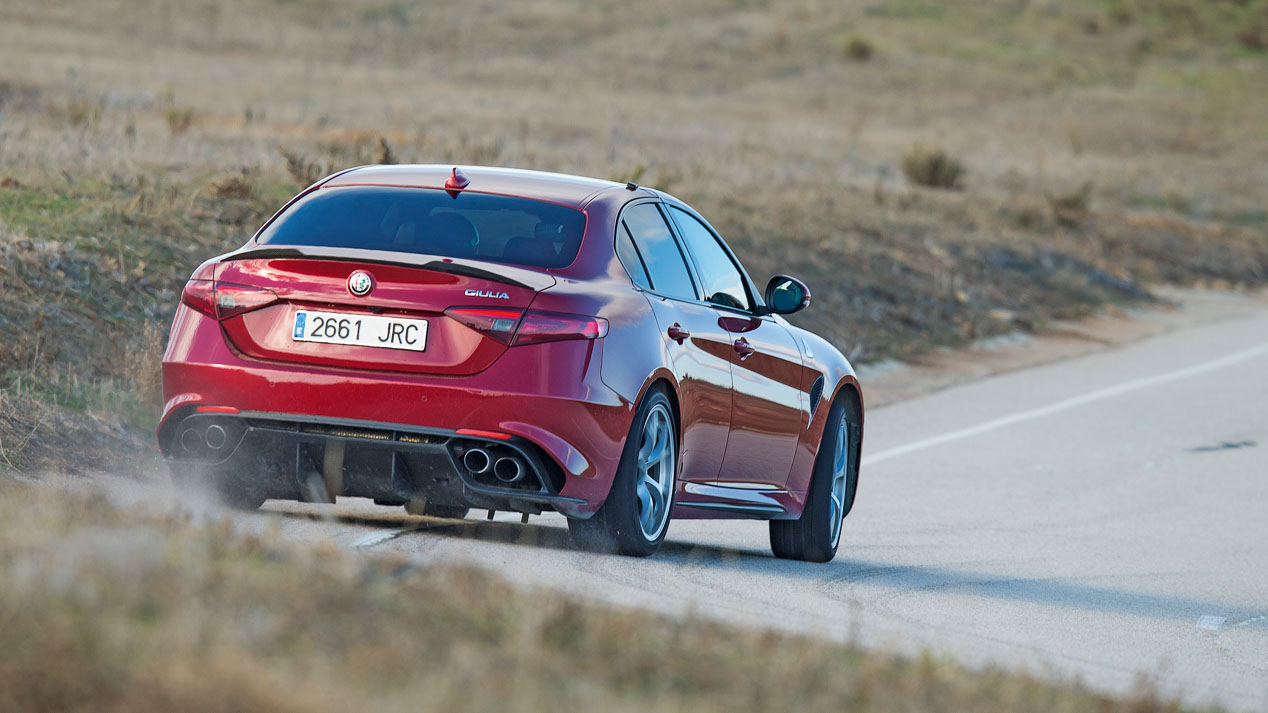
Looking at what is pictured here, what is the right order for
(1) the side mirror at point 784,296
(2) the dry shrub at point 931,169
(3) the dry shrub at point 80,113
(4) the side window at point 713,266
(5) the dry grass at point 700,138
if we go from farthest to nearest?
(2) the dry shrub at point 931,169, (3) the dry shrub at point 80,113, (5) the dry grass at point 700,138, (1) the side mirror at point 784,296, (4) the side window at point 713,266

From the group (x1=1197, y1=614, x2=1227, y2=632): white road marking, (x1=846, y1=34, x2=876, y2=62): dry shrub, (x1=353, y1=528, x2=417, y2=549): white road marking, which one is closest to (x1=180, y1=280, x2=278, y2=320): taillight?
(x1=353, y1=528, x2=417, y2=549): white road marking

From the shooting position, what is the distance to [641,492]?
24.8 ft

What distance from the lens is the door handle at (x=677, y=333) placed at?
7.63 meters

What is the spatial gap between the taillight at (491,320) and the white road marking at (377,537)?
1.06 metres

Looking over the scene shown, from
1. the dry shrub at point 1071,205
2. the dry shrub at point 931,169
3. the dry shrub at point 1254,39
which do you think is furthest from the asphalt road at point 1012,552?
the dry shrub at point 1254,39

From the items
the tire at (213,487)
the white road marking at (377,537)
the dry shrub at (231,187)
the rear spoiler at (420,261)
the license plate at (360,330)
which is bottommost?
the dry shrub at (231,187)

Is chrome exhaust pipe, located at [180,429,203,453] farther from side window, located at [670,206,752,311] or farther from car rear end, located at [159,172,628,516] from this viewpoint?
side window, located at [670,206,752,311]

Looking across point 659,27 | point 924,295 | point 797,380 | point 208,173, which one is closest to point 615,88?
point 659,27

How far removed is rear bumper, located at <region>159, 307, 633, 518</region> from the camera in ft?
22.8

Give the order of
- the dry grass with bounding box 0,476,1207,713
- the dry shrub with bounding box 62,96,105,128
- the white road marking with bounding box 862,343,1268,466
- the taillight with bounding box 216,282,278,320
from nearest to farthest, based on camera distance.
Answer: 1. the dry grass with bounding box 0,476,1207,713
2. the taillight with bounding box 216,282,278,320
3. the white road marking with bounding box 862,343,1268,466
4. the dry shrub with bounding box 62,96,105,128

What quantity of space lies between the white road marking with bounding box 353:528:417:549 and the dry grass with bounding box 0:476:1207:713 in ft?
6.35

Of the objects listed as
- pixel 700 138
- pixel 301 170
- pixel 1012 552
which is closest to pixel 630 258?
pixel 1012 552

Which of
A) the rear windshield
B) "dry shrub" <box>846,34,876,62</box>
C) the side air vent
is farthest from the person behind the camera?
"dry shrub" <box>846,34,876,62</box>

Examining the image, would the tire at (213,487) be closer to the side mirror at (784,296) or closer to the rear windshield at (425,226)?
the rear windshield at (425,226)
